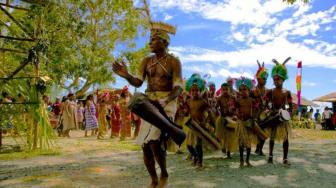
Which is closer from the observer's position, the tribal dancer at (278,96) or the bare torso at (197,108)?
the bare torso at (197,108)

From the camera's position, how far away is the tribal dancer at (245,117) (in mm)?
7129

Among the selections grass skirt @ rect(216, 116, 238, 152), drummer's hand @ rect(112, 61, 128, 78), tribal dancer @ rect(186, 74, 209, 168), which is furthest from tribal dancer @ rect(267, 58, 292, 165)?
drummer's hand @ rect(112, 61, 128, 78)

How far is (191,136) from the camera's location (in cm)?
695

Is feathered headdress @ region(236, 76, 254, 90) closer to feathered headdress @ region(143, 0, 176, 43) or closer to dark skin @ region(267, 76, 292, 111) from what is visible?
dark skin @ region(267, 76, 292, 111)

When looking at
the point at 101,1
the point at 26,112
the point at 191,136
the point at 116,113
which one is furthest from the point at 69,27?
the point at 191,136

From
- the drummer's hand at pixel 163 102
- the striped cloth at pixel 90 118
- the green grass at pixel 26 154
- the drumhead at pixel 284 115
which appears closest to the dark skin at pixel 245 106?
the drumhead at pixel 284 115

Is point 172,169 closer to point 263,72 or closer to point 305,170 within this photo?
point 305,170

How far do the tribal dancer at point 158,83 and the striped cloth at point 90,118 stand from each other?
10.5 metres

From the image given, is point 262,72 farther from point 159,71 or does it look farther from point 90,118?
point 90,118

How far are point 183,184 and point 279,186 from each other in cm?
119

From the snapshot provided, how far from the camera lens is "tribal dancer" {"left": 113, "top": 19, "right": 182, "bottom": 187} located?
435cm

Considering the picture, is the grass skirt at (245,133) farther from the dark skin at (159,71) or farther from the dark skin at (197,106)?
the dark skin at (159,71)

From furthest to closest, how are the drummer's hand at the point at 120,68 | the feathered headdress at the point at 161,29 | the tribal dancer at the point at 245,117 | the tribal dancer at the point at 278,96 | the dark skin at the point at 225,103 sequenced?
the dark skin at the point at 225,103, the tribal dancer at the point at 278,96, the tribal dancer at the point at 245,117, the feathered headdress at the point at 161,29, the drummer's hand at the point at 120,68

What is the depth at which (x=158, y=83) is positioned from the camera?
14.9ft
